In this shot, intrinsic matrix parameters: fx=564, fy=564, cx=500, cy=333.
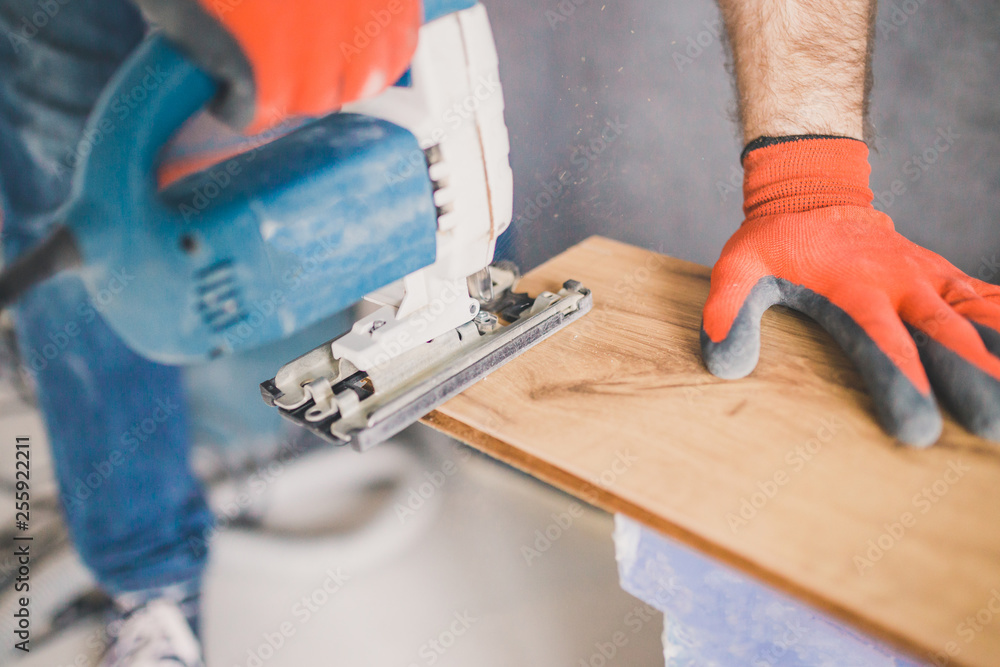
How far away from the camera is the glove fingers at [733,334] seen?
0.80 metres

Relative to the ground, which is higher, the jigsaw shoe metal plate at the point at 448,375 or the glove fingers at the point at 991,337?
the glove fingers at the point at 991,337

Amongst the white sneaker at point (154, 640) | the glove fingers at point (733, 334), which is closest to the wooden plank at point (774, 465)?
the glove fingers at point (733, 334)

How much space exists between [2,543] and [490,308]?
128 centimetres

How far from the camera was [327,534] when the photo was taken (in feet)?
5.30

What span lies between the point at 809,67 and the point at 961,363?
597 mm

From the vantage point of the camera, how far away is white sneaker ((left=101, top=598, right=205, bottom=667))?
1.35 metres

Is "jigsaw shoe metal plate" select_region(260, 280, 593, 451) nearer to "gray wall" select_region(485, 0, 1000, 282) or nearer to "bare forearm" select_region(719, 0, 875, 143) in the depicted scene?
"bare forearm" select_region(719, 0, 875, 143)

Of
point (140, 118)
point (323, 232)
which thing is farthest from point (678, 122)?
point (140, 118)

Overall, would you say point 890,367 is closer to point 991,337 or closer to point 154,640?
point 991,337

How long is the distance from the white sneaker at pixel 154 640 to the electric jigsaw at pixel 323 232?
0.95 meters

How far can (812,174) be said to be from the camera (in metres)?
0.96

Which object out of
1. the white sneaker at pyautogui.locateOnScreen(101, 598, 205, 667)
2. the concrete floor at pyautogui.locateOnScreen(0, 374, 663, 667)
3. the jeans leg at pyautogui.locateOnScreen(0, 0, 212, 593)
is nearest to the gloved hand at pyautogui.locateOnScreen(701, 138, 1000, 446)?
the concrete floor at pyautogui.locateOnScreen(0, 374, 663, 667)

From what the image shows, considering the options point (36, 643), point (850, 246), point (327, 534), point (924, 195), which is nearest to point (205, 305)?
point (850, 246)

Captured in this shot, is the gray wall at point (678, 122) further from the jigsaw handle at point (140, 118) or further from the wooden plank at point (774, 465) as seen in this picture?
the jigsaw handle at point (140, 118)
